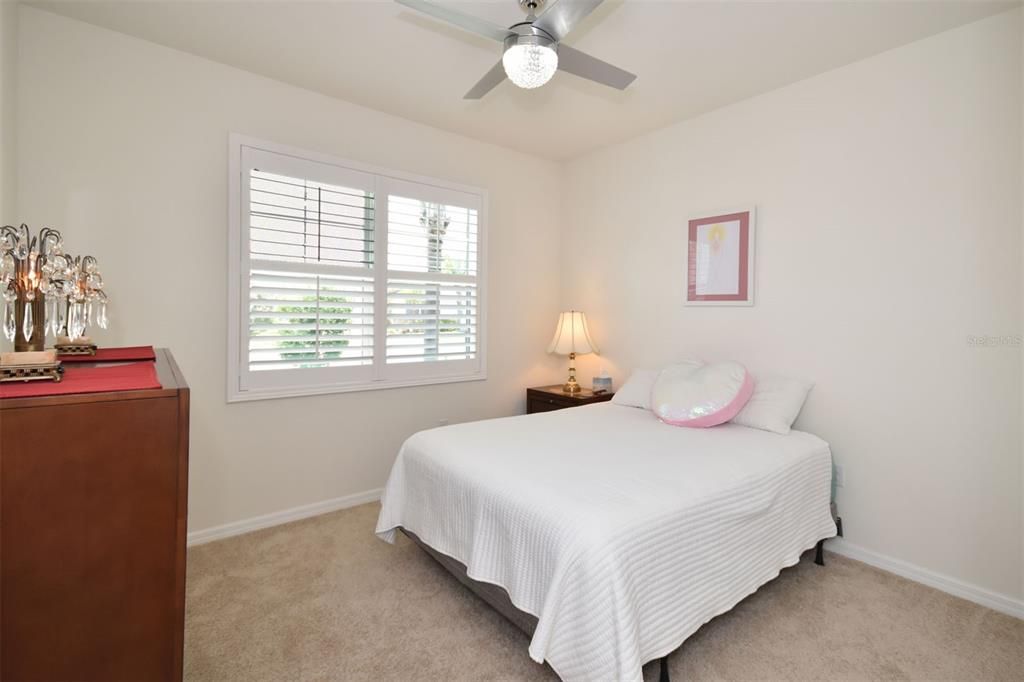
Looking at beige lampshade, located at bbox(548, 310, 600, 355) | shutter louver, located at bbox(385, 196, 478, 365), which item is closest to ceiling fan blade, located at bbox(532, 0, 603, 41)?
shutter louver, located at bbox(385, 196, 478, 365)

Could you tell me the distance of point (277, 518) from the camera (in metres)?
3.01

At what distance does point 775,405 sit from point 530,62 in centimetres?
215

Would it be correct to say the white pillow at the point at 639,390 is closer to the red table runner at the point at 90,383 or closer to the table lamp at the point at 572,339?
the table lamp at the point at 572,339

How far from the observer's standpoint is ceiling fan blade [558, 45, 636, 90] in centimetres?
194

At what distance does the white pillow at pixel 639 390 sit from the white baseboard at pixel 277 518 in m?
1.80

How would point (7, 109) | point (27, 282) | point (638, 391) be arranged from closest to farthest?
point (27, 282), point (7, 109), point (638, 391)

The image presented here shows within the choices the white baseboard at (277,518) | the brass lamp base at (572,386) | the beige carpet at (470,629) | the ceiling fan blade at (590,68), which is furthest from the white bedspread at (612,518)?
the ceiling fan blade at (590,68)

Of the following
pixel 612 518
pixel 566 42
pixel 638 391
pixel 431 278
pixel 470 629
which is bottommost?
pixel 470 629

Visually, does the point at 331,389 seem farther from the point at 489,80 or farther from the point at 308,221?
the point at 489,80

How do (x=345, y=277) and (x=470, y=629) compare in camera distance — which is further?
(x=345, y=277)

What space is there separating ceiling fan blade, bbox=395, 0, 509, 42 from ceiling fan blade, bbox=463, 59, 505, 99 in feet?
0.55

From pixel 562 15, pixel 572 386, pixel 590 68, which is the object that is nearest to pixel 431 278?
pixel 572 386

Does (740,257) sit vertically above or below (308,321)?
above

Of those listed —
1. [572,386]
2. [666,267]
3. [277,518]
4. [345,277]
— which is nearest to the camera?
[277,518]
